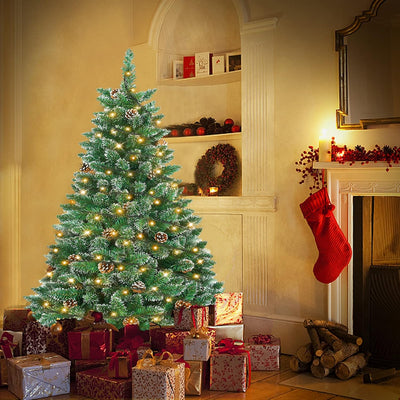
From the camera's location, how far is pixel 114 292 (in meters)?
4.22

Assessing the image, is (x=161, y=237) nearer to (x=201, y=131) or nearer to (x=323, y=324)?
(x=323, y=324)

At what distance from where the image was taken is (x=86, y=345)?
4.01 m

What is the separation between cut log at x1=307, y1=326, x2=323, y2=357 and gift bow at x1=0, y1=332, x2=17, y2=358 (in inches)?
79.1

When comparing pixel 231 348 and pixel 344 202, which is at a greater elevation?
pixel 344 202

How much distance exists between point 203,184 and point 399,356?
2.23 m

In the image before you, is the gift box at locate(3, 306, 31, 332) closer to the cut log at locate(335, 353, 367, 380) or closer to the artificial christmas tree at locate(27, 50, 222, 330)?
the artificial christmas tree at locate(27, 50, 222, 330)

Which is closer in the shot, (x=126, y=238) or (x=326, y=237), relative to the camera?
(x=126, y=238)

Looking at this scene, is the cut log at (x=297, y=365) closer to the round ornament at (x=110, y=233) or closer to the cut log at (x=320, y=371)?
the cut log at (x=320, y=371)

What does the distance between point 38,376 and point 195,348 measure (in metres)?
0.95

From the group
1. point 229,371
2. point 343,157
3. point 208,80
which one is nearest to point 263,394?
point 229,371

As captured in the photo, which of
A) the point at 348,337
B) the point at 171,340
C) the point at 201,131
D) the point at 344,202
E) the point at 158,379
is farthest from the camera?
the point at 201,131

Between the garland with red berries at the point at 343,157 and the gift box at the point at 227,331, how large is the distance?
3.94ft

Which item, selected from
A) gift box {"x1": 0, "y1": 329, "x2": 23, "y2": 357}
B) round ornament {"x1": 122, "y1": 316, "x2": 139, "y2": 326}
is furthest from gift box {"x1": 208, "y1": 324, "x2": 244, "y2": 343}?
gift box {"x1": 0, "y1": 329, "x2": 23, "y2": 357}

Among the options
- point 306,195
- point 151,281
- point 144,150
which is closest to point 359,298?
point 306,195
